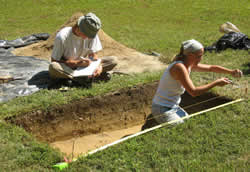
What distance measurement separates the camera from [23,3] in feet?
65.2

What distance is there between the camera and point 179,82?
14.2 ft

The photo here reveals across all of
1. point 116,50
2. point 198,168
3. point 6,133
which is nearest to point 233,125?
point 198,168

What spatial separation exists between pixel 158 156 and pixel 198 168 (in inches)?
19.6

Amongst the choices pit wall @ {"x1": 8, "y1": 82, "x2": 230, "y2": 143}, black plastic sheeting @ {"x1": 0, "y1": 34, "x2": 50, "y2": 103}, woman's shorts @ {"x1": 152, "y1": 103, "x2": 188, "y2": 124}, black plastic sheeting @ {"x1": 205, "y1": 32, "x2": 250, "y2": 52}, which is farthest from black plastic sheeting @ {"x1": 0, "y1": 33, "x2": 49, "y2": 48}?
woman's shorts @ {"x1": 152, "y1": 103, "x2": 188, "y2": 124}

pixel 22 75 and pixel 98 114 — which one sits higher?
pixel 22 75

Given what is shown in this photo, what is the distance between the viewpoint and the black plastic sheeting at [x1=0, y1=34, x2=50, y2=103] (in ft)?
18.2

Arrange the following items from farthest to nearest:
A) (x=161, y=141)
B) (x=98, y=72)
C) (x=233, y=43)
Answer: (x=233, y=43) → (x=98, y=72) → (x=161, y=141)

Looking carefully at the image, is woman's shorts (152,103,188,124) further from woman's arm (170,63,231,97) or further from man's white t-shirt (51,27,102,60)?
man's white t-shirt (51,27,102,60)

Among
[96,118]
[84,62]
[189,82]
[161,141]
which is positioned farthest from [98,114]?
[189,82]

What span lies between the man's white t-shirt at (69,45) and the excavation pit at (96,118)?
3.65ft

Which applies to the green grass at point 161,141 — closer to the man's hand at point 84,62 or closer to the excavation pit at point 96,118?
the excavation pit at point 96,118

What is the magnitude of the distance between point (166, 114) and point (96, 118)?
147 centimetres

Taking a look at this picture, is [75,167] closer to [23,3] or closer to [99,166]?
[99,166]

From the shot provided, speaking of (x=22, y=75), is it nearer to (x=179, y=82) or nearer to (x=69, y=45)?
(x=69, y=45)
